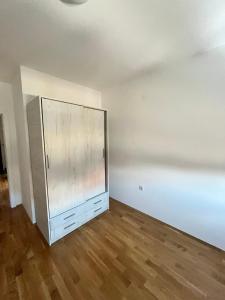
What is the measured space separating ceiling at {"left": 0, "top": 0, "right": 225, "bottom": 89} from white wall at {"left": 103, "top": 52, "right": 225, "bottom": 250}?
0.33 metres

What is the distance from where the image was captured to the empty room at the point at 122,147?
132 cm

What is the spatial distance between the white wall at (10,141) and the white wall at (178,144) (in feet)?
6.70

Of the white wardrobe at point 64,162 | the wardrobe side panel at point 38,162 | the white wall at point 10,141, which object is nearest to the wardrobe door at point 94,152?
the white wardrobe at point 64,162

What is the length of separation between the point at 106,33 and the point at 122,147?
1.86 metres

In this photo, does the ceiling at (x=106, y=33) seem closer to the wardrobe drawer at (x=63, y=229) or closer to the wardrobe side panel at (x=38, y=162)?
the wardrobe side panel at (x=38, y=162)

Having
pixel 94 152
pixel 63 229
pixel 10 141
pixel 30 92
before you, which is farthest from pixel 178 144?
pixel 10 141

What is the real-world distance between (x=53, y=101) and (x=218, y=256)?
2822 mm

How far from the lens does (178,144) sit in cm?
205

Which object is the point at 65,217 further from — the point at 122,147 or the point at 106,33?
the point at 106,33

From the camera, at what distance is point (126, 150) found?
280cm

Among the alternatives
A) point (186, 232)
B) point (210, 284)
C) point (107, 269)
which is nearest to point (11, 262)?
point (107, 269)

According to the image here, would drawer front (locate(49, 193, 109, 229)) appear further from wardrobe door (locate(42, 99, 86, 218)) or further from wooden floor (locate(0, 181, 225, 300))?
wooden floor (locate(0, 181, 225, 300))

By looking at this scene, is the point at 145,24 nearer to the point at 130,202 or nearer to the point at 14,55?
the point at 14,55

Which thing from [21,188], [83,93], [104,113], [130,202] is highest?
[83,93]
